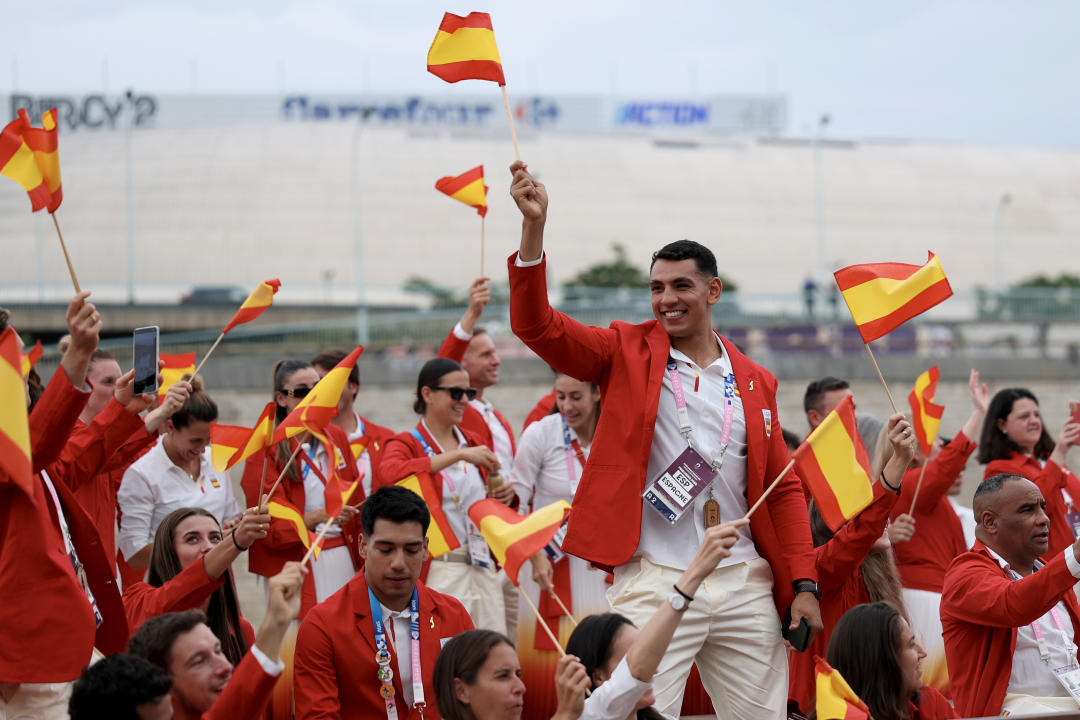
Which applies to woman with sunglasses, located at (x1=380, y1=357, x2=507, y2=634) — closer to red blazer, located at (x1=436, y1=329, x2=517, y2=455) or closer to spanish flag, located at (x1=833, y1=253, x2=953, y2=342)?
red blazer, located at (x1=436, y1=329, x2=517, y2=455)

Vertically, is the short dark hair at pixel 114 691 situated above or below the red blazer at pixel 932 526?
above

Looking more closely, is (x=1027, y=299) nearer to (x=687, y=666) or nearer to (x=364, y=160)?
(x=687, y=666)

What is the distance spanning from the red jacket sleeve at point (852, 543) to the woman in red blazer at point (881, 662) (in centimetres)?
45

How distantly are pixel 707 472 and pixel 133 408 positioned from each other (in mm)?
2254

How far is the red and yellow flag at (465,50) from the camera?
528 centimetres

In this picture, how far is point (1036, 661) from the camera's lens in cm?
551

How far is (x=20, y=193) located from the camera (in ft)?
239

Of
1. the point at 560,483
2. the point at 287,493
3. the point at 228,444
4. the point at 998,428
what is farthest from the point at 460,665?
the point at 998,428

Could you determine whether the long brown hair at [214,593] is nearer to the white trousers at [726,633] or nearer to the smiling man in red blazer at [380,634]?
the smiling man in red blazer at [380,634]

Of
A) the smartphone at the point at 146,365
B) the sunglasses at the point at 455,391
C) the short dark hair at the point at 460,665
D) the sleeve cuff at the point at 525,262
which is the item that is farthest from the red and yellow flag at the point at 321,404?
the sunglasses at the point at 455,391

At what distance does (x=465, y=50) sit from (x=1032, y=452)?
482 cm

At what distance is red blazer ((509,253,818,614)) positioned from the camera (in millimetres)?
4768

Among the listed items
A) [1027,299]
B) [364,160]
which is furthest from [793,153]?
[1027,299]

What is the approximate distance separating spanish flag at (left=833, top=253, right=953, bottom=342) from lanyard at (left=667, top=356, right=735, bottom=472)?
2.54 ft
